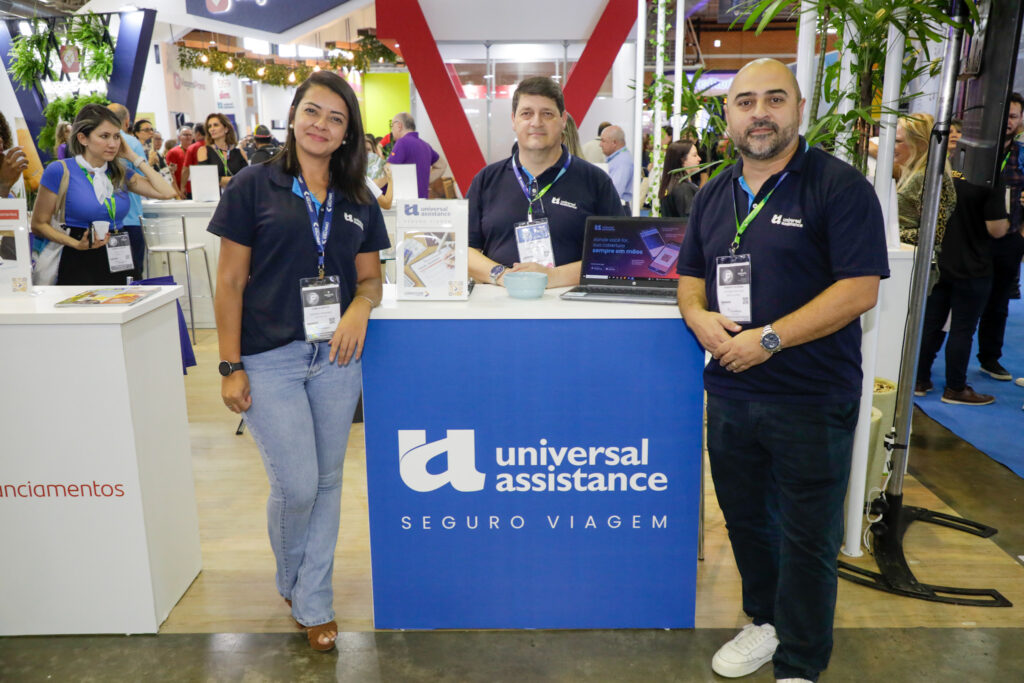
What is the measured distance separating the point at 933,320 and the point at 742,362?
360 cm

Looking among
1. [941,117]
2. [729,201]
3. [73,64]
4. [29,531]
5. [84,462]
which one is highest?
[73,64]

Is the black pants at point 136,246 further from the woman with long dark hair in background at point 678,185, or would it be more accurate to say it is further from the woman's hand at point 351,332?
the woman with long dark hair in background at point 678,185

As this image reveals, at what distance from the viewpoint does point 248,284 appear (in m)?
2.09

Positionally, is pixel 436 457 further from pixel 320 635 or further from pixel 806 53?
pixel 806 53

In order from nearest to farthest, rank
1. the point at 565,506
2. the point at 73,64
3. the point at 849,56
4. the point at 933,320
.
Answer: the point at 565,506 < the point at 849,56 < the point at 933,320 < the point at 73,64

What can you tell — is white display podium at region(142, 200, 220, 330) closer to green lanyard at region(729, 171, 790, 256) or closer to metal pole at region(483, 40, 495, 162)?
green lanyard at region(729, 171, 790, 256)

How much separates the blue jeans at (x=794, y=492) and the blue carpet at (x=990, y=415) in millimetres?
2225

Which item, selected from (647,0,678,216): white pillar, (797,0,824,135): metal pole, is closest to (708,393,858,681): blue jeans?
(797,0,824,135): metal pole

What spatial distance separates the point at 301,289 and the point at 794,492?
4.37ft

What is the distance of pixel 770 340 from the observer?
1.89 metres

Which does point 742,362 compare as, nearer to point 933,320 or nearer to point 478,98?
point 933,320

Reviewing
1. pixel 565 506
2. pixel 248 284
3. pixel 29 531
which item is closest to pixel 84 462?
pixel 29 531

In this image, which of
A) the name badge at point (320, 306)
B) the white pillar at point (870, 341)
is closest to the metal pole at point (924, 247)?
the white pillar at point (870, 341)

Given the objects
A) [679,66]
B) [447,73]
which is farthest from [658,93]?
[447,73]
